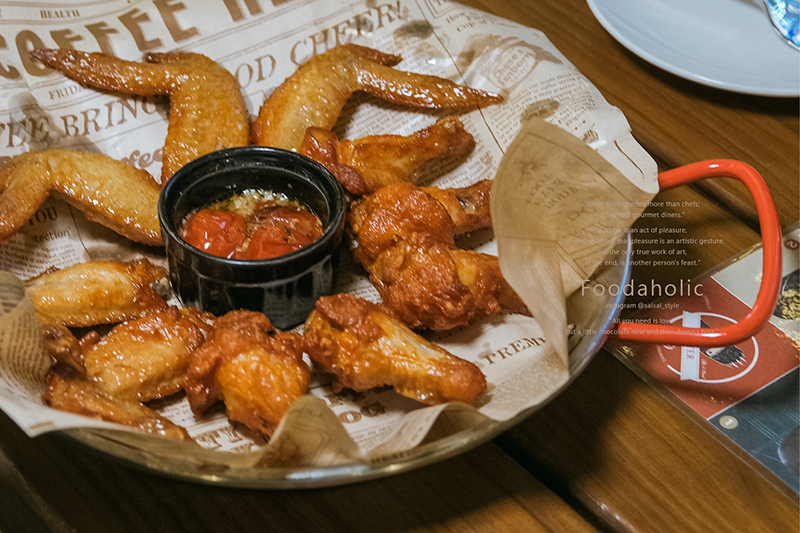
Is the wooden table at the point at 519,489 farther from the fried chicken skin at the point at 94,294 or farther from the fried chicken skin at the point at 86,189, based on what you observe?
the fried chicken skin at the point at 86,189

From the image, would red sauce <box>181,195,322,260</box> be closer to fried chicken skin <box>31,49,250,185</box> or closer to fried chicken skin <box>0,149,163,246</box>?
fried chicken skin <box>0,149,163,246</box>

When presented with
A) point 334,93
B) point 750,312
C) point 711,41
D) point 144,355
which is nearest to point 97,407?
point 144,355

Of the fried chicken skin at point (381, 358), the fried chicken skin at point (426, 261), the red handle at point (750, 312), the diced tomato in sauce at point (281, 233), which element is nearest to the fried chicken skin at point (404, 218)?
the fried chicken skin at point (426, 261)

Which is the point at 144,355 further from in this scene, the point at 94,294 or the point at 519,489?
the point at 519,489

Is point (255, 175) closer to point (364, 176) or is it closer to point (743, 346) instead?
point (364, 176)

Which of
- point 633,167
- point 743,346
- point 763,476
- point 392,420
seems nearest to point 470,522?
point 392,420

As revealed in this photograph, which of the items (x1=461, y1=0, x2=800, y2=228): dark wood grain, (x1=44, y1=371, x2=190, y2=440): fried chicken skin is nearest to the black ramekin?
(x1=44, y1=371, x2=190, y2=440): fried chicken skin
